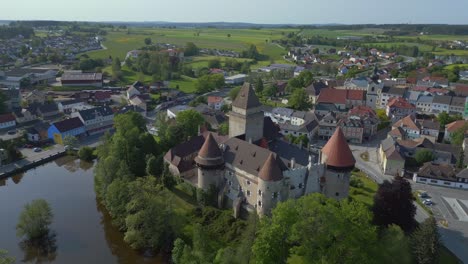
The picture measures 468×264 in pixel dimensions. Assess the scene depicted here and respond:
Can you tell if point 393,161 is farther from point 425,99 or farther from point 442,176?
point 425,99

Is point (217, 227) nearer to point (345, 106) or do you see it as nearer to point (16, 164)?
point (16, 164)

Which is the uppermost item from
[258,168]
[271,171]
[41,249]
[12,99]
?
[271,171]

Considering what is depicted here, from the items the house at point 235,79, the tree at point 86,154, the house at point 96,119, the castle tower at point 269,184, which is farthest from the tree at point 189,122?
the house at point 235,79

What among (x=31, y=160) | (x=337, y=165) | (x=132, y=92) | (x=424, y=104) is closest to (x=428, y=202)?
(x=337, y=165)

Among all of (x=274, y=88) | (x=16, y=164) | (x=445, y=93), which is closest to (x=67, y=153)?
(x=16, y=164)

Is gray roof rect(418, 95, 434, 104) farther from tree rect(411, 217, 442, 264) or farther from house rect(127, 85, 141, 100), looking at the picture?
house rect(127, 85, 141, 100)

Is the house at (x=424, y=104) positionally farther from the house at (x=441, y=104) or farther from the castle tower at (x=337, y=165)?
the castle tower at (x=337, y=165)
